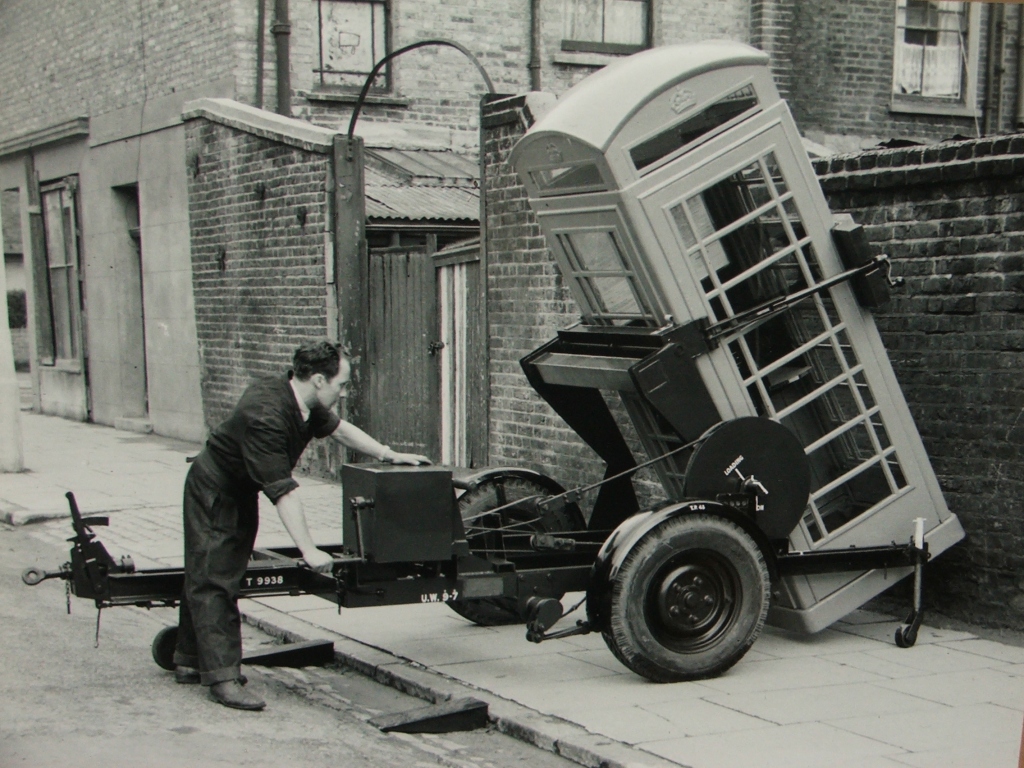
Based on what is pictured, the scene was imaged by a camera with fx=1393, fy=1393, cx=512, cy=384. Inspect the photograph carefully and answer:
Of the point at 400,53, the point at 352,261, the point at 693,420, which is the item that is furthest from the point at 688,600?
the point at 400,53

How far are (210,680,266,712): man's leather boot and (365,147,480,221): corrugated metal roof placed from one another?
7.31 m

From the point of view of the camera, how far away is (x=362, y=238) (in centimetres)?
1289

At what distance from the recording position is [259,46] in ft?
48.5

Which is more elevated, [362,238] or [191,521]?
[362,238]

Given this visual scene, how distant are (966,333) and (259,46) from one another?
9.70 m

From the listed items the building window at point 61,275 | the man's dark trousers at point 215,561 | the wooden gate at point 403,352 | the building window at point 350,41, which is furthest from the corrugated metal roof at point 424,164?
the man's dark trousers at point 215,561

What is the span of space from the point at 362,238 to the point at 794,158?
686cm

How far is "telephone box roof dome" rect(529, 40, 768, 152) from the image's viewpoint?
20.4ft

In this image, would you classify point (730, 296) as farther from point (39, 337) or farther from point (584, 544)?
point (39, 337)

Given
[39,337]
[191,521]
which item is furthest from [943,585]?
[39,337]

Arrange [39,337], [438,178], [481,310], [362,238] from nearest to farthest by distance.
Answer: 1. [481,310]
2. [362,238]
3. [438,178]
4. [39,337]

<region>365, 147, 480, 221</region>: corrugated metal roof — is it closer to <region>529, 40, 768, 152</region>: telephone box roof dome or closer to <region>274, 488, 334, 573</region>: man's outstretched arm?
<region>529, 40, 768, 152</region>: telephone box roof dome

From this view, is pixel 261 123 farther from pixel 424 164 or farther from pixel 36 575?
pixel 36 575

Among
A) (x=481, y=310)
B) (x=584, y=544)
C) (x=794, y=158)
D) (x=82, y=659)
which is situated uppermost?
(x=794, y=158)
